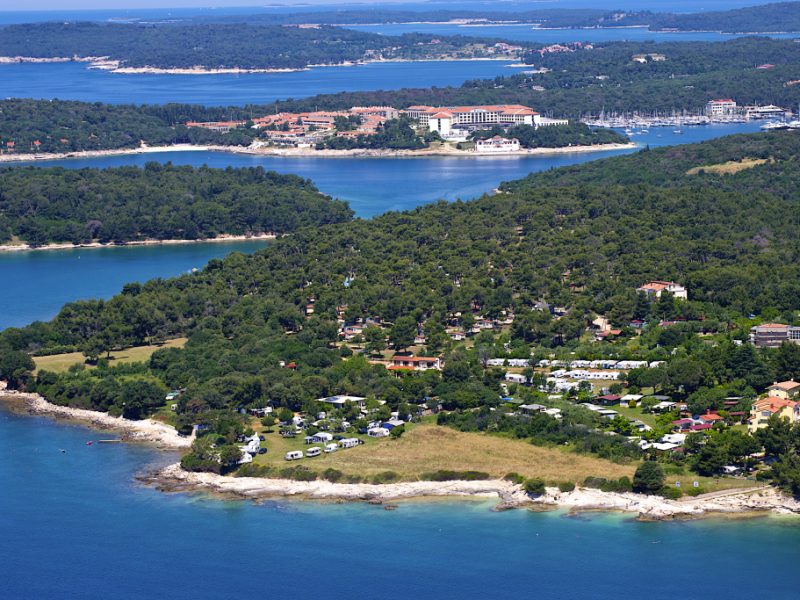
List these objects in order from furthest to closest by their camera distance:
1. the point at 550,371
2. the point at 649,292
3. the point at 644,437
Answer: the point at 649,292 < the point at 550,371 < the point at 644,437

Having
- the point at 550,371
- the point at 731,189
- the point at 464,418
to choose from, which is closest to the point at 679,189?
the point at 731,189

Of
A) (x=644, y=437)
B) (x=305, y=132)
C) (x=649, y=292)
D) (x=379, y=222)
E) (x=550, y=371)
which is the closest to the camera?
(x=644, y=437)

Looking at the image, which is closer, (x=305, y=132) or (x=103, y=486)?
(x=103, y=486)

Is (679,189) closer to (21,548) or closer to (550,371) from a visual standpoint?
(550,371)

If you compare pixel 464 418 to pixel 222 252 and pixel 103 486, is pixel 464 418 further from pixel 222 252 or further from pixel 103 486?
pixel 222 252

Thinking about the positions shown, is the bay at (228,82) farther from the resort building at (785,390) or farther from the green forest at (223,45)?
the resort building at (785,390)

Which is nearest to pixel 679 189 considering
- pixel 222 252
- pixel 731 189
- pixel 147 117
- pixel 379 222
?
pixel 731 189

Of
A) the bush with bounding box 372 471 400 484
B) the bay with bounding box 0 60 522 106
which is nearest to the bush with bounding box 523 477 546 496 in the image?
the bush with bounding box 372 471 400 484

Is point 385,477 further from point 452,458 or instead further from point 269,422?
point 269,422
